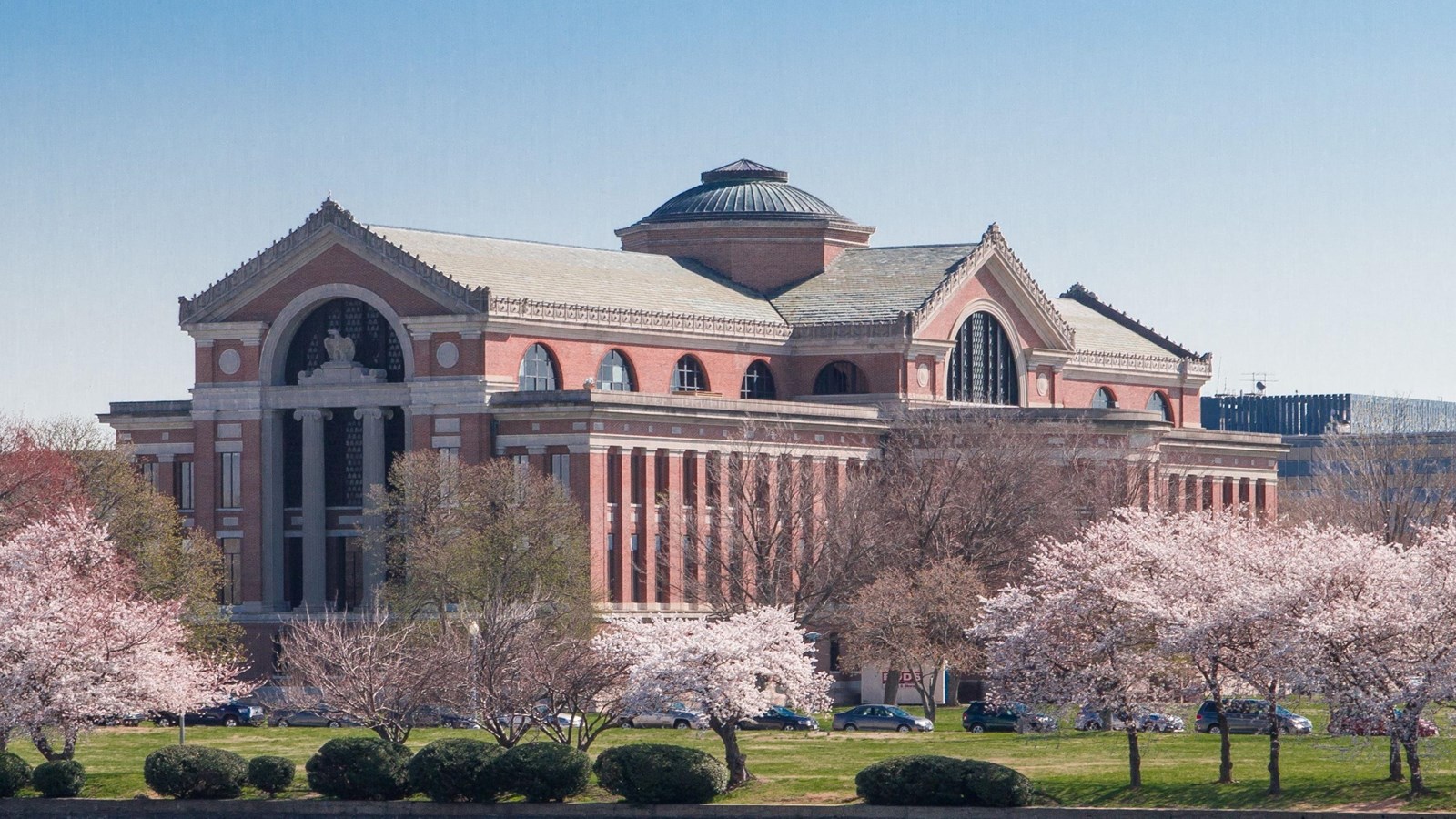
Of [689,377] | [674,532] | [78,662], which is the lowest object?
[78,662]

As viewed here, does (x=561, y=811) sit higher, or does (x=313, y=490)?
(x=313, y=490)

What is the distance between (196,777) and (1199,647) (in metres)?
30.0

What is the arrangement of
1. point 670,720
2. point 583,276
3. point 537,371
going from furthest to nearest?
point 583,276, point 537,371, point 670,720

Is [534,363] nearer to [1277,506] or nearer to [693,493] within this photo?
[693,493]

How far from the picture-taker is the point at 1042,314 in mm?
150875

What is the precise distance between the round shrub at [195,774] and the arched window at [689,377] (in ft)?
175


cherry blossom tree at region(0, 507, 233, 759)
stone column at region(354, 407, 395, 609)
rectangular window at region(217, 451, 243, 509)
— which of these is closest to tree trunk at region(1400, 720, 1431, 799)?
cherry blossom tree at region(0, 507, 233, 759)

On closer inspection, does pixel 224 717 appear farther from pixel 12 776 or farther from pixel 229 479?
pixel 12 776

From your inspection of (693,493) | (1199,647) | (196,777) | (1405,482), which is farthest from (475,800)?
(1405,482)

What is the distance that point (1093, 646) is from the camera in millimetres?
84188

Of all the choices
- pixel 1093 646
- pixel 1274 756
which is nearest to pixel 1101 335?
pixel 1093 646

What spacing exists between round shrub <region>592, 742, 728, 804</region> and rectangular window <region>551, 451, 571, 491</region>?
4361cm

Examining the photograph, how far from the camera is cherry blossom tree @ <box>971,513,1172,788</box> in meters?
84.1

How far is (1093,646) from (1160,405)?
85.1 metres
